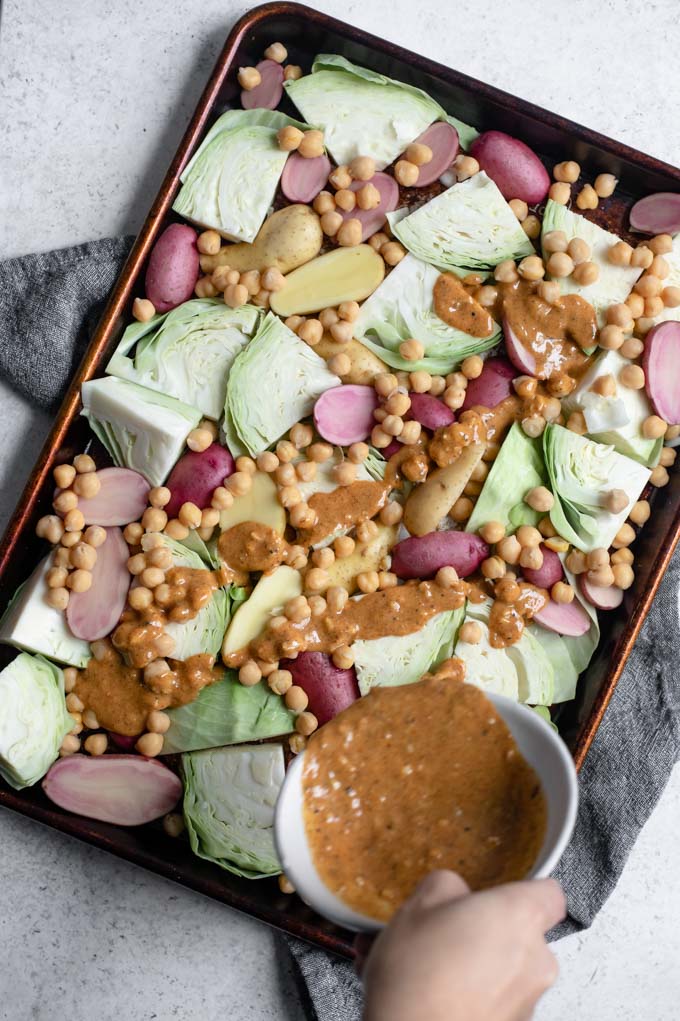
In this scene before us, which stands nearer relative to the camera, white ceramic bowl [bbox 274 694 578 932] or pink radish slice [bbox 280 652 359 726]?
white ceramic bowl [bbox 274 694 578 932]

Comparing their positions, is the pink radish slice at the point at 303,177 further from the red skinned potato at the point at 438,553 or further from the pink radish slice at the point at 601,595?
the pink radish slice at the point at 601,595

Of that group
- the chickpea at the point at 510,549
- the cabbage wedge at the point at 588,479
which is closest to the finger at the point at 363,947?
the chickpea at the point at 510,549

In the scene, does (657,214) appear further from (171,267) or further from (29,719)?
(29,719)

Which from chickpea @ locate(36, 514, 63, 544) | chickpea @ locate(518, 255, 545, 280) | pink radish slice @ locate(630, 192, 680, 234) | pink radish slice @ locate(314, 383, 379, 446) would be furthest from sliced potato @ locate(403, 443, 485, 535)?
chickpea @ locate(36, 514, 63, 544)

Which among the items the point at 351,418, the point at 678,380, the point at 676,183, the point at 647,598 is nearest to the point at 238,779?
the point at 351,418

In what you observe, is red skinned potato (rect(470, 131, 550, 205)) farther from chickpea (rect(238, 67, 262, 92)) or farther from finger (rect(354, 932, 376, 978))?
finger (rect(354, 932, 376, 978))

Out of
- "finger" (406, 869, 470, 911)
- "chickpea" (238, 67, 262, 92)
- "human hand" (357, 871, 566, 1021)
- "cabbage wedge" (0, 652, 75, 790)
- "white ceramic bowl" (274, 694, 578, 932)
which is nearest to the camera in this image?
"human hand" (357, 871, 566, 1021)

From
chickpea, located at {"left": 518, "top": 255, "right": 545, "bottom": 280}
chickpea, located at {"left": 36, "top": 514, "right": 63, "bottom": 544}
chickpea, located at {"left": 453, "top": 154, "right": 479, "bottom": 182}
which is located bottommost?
chickpea, located at {"left": 36, "top": 514, "right": 63, "bottom": 544}
